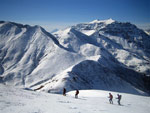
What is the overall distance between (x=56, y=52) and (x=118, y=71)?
155 ft

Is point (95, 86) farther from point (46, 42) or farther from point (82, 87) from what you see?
point (46, 42)

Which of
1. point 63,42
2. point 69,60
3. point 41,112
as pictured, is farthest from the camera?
point 63,42

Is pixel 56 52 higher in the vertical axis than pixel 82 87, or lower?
higher

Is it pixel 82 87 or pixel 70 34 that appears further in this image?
pixel 70 34

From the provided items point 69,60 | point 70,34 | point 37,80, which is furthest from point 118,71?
point 70,34

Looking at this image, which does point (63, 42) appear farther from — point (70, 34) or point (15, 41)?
point (15, 41)

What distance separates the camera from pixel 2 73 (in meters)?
99.7

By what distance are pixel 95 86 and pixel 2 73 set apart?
218 feet

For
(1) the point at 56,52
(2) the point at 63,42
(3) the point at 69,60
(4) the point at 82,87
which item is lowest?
(4) the point at 82,87

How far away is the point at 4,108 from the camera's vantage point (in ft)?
51.8

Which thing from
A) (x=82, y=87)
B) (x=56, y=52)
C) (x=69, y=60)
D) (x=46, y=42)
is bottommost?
(x=82, y=87)

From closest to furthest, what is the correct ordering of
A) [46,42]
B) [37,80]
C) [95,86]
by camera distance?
1. [95,86]
2. [37,80]
3. [46,42]

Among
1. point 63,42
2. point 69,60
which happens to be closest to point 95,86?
point 69,60

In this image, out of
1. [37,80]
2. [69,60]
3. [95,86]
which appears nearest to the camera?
[95,86]
